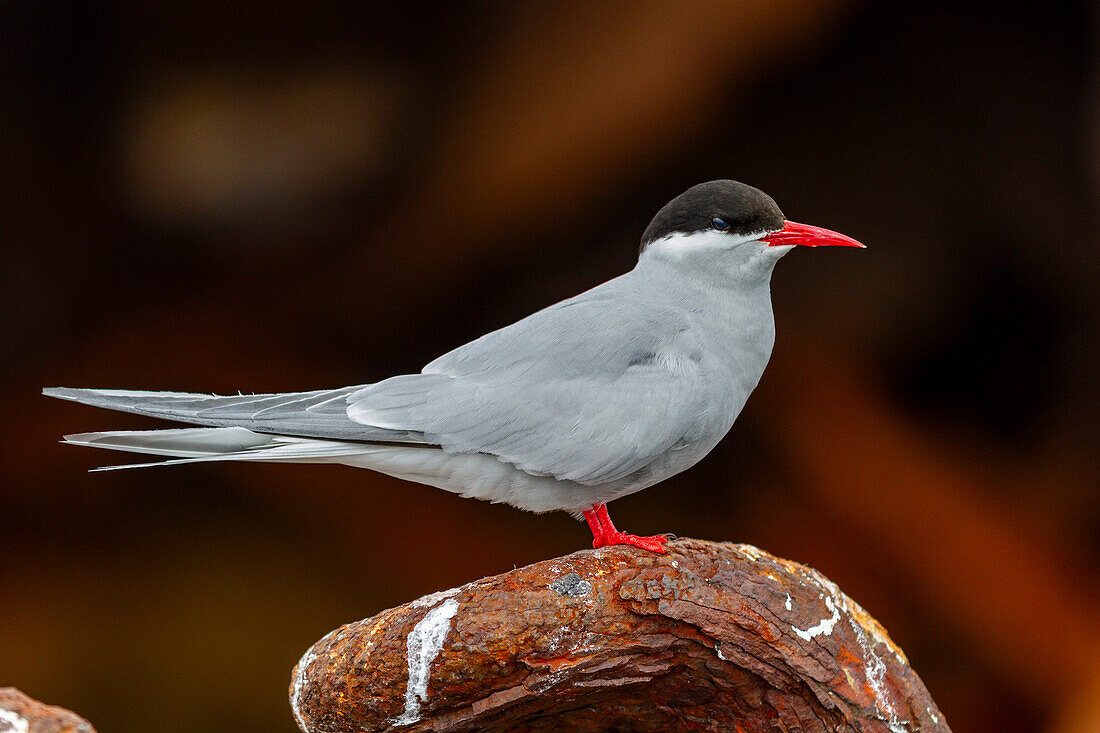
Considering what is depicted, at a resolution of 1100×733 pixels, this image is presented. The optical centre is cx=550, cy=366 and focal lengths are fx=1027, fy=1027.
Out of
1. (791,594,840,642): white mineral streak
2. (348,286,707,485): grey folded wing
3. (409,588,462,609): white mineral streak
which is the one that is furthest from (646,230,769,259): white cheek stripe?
(409,588,462,609): white mineral streak

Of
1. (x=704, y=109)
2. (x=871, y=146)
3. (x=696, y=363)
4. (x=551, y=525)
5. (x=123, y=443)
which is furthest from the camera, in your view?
(x=551, y=525)

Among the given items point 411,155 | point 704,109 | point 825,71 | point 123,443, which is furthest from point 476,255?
point 123,443

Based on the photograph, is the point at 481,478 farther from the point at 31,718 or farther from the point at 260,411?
the point at 31,718

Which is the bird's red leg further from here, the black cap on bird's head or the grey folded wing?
the black cap on bird's head

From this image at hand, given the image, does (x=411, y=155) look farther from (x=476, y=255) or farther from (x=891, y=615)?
Answer: (x=891, y=615)

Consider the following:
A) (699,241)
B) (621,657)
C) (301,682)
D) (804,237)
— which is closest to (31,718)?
(301,682)

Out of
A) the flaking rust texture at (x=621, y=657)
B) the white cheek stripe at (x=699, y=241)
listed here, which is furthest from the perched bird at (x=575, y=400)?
the flaking rust texture at (x=621, y=657)

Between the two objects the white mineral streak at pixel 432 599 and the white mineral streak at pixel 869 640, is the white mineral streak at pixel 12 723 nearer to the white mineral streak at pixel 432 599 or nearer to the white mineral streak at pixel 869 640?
the white mineral streak at pixel 432 599
